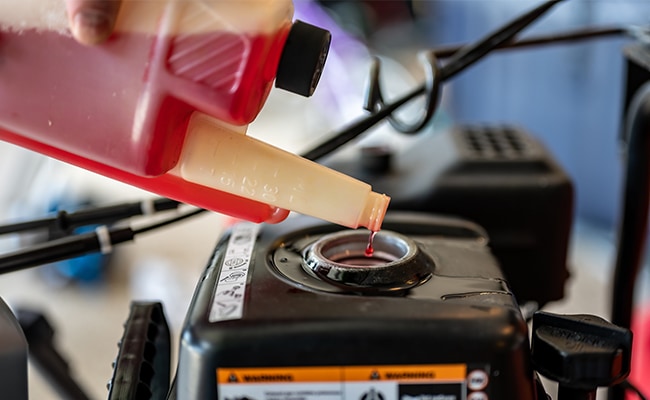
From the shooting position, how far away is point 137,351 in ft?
1.34

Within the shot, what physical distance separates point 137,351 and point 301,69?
191mm

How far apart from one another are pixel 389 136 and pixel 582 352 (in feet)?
5.36

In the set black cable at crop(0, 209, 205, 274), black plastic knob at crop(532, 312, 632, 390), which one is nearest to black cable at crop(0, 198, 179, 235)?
black cable at crop(0, 209, 205, 274)

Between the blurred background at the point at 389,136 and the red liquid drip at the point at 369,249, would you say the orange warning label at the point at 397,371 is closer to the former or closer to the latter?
the red liquid drip at the point at 369,249

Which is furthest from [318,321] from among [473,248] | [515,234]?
[515,234]

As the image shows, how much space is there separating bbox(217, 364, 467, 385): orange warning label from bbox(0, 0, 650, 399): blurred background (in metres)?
0.43

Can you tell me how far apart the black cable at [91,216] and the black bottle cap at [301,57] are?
20 cm

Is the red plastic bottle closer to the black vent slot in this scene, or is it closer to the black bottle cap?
the black bottle cap

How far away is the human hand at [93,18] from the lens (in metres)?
0.30

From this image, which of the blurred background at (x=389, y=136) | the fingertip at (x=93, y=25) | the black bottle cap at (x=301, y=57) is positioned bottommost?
the blurred background at (x=389, y=136)

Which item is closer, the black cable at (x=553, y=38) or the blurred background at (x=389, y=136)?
the black cable at (x=553, y=38)

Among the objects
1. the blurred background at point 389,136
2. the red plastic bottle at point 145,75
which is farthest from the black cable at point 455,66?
the blurred background at point 389,136

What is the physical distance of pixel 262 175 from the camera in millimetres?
354

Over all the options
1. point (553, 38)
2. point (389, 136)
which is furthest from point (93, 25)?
point (389, 136)
